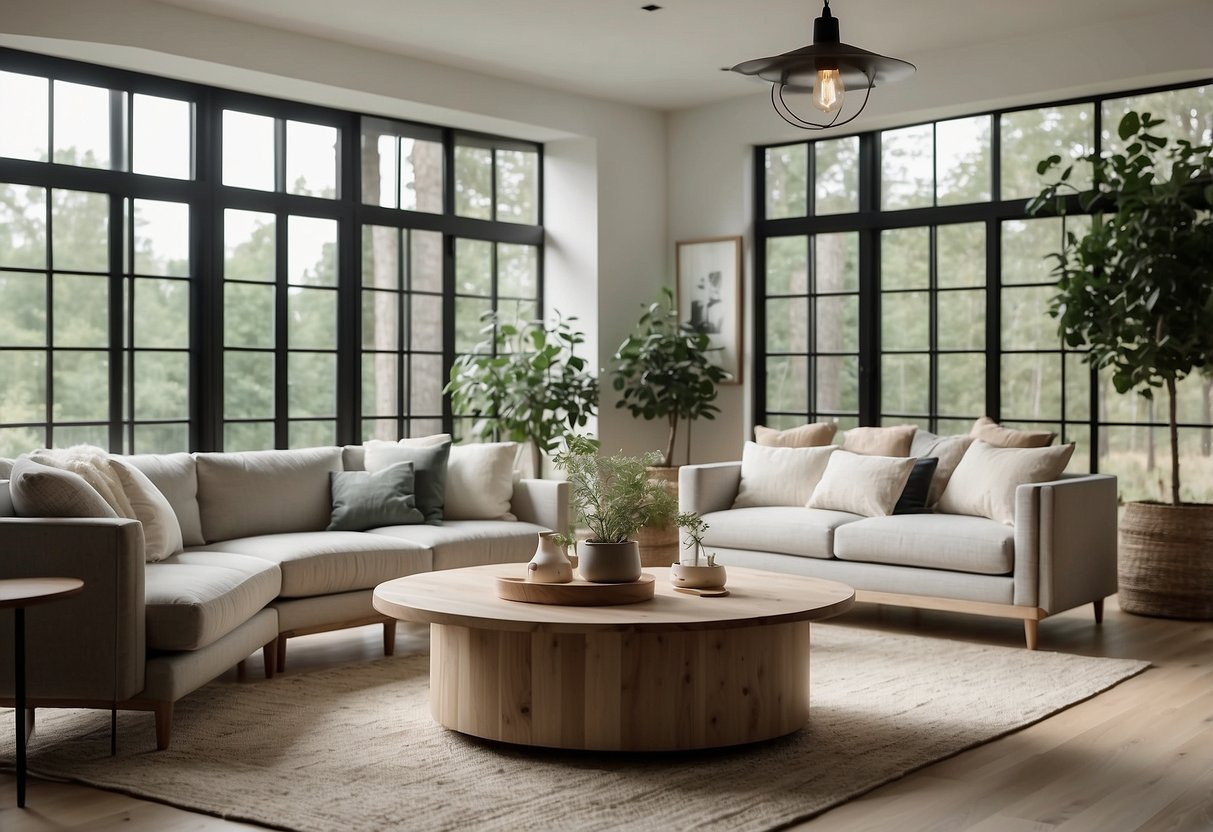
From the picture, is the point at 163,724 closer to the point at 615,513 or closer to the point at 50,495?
the point at 50,495

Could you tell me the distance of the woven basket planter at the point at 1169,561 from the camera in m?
5.80

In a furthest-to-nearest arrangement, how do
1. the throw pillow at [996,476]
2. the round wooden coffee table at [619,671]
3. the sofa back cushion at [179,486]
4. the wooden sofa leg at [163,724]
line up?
the throw pillow at [996,476]
the sofa back cushion at [179,486]
the wooden sofa leg at [163,724]
the round wooden coffee table at [619,671]

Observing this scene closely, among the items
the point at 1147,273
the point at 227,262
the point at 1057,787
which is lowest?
the point at 1057,787

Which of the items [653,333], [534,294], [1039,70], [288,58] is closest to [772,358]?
[653,333]

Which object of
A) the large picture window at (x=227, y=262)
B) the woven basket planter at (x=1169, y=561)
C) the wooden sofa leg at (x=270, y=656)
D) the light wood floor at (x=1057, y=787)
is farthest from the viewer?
the woven basket planter at (x=1169, y=561)

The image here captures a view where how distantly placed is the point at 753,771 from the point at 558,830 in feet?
2.33

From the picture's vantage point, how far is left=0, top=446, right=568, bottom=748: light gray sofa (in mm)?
3607

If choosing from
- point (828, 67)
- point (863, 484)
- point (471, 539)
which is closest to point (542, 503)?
point (471, 539)

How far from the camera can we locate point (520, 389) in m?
7.30

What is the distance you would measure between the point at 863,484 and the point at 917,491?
0.26 metres

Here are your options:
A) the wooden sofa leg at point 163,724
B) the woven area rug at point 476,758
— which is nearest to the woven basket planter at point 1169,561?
the woven area rug at point 476,758

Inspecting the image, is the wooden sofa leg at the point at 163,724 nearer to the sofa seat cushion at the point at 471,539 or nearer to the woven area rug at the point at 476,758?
the woven area rug at the point at 476,758

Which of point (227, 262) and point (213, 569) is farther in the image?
point (227, 262)

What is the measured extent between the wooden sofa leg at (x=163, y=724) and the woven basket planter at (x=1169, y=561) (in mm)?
4464
